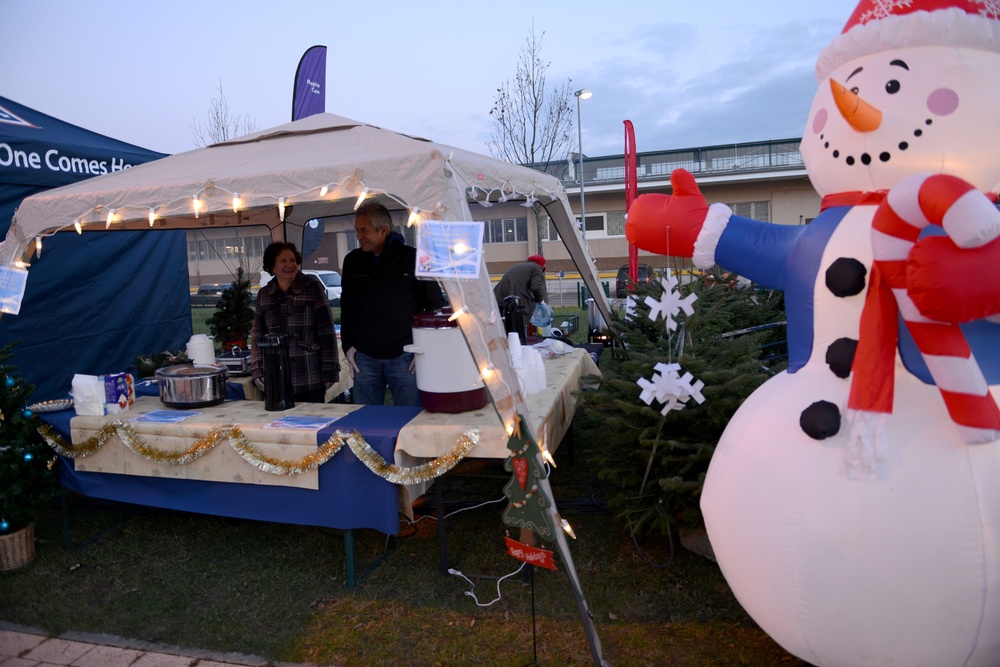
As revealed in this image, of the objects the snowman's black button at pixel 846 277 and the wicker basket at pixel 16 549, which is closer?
the snowman's black button at pixel 846 277

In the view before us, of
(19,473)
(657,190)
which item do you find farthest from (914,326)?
(657,190)

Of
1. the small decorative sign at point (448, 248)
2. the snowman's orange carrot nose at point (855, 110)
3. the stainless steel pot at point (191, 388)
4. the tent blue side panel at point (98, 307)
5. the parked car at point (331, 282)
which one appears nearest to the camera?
the snowman's orange carrot nose at point (855, 110)

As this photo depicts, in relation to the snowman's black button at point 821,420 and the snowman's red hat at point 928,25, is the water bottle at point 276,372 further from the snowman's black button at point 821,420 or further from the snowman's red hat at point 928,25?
the snowman's red hat at point 928,25

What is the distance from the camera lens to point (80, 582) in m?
3.58

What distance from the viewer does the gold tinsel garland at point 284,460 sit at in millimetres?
3113

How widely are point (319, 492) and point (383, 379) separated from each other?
110cm

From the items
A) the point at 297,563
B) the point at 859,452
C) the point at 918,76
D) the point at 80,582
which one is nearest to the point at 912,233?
the point at 918,76

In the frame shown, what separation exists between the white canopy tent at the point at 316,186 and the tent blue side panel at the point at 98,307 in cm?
184

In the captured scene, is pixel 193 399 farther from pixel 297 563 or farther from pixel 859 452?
pixel 859 452

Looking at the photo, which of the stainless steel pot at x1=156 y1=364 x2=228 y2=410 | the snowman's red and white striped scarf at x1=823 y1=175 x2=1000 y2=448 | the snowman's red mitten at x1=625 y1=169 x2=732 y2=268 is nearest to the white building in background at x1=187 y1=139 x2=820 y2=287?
the stainless steel pot at x1=156 y1=364 x2=228 y2=410

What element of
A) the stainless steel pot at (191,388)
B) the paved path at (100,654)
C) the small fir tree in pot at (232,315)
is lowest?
the paved path at (100,654)

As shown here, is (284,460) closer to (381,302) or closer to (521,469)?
(381,302)

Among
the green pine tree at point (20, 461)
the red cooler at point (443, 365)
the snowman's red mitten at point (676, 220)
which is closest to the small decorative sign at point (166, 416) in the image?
the green pine tree at point (20, 461)

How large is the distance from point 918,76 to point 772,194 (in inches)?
938
